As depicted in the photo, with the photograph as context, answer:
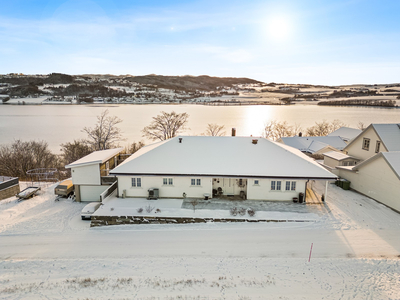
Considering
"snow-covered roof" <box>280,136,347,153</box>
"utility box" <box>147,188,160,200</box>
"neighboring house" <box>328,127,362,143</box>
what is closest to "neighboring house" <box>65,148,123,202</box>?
"utility box" <box>147,188,160,200</box>

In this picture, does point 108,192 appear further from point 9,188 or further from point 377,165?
point 377,165

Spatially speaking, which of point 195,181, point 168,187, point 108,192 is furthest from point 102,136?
point 195,181

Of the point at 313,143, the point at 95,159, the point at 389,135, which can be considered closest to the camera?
the point at 95,159

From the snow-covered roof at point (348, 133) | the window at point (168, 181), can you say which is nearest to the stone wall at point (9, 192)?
the window at point (168, 181)

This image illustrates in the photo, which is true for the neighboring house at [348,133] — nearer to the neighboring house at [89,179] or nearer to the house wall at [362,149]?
the house wall at [362,149]

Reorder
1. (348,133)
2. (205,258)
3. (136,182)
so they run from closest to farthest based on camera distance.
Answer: (205,258) < (136,182) < (348,133)

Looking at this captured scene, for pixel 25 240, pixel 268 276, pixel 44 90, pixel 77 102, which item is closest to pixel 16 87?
pixel 44 90

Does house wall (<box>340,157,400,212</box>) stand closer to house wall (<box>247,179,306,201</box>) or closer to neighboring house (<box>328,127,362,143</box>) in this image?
house wall (<box>247,179,306,201</box>)
